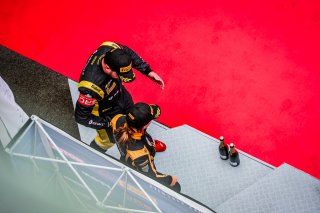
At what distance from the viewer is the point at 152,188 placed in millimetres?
2600

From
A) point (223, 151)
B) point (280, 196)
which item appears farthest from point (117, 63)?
point (280, 196)

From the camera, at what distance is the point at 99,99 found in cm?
427

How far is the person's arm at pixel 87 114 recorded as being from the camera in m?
4.15

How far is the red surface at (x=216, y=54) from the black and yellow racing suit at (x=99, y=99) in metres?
1.08

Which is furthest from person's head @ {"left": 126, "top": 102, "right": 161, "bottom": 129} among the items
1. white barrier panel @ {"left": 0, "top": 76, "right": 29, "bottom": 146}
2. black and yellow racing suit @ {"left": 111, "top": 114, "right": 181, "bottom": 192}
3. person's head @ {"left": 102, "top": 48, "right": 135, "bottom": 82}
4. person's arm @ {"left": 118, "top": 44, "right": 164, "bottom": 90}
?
white barrier panel @ {"left": 0, "top": 76, "right": 29, "bottom": 146}

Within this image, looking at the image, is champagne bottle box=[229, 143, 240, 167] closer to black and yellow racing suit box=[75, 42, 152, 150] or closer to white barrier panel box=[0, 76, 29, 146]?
black and yellow racing suit box=[75, 42, 152, 150]

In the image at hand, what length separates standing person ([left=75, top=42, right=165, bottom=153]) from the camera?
4.07m

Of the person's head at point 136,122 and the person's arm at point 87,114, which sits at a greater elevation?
the person's arm at point 87,114

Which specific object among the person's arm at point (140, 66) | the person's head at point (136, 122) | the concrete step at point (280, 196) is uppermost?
the person's arm at point (140, 66)

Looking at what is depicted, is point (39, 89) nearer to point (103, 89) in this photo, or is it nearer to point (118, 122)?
point (103, 89)

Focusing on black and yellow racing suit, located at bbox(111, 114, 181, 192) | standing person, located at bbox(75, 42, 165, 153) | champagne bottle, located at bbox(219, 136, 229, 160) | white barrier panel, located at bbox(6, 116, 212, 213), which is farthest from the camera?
champagne bottle, located at bbox(219, 136, 229, 160)

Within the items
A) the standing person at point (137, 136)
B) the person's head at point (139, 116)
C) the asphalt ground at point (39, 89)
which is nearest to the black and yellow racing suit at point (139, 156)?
the standing person at point (137, 136)

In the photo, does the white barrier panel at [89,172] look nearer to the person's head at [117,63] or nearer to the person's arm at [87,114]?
the person's arm at [87,114]

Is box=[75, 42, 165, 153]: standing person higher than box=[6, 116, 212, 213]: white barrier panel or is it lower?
higher
